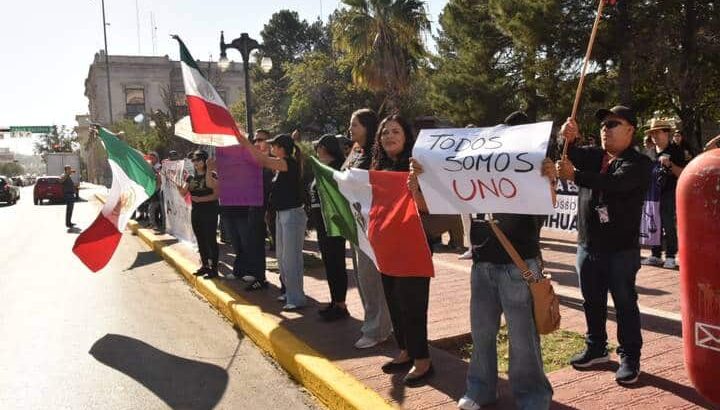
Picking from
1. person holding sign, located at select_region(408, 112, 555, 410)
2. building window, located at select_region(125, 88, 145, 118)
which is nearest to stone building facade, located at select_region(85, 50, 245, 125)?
building window, located at select_region(125, 88, 145, 118)

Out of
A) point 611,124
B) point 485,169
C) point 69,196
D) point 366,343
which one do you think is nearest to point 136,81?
point 69,196

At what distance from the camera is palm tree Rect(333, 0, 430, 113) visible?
24688mm

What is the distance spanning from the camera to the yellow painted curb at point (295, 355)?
3.82 metres

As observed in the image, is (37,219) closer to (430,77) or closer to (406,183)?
(430,77)

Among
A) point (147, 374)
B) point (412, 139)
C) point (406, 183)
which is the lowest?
point (147, 374)

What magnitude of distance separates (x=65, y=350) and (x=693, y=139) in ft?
65.9

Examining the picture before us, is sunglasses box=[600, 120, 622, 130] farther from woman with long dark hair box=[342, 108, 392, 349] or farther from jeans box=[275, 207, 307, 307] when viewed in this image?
jeans box=[275, 207, 307, 307]

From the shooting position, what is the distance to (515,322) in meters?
3.26

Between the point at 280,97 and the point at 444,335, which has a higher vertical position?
the point at 280,97

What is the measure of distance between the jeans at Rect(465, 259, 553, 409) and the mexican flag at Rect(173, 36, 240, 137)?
10.5 ft

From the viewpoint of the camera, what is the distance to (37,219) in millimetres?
21766

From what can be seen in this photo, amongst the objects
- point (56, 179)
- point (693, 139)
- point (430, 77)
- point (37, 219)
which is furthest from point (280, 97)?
point (693, 139)

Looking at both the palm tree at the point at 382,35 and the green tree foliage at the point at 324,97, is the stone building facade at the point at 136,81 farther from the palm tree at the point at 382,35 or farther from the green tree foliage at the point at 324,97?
the palm tree at the point at 382,35

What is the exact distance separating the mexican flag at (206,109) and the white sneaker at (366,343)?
226cm
